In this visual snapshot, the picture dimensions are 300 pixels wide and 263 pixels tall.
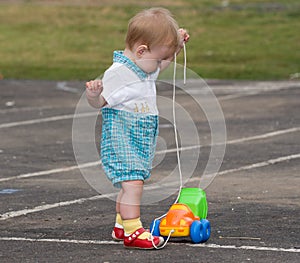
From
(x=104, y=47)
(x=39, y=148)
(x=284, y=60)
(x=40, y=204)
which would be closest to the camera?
(x=40, y=204)

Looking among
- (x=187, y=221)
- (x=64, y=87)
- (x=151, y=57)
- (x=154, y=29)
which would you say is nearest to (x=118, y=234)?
(x=187, y=221)

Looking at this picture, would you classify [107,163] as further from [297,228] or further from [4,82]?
[4,82]

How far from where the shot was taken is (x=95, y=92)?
20.5 feet

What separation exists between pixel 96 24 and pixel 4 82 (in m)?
11.1

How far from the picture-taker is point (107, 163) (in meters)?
6.47

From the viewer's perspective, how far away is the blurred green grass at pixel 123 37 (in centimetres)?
2138

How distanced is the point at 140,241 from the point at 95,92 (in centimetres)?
100

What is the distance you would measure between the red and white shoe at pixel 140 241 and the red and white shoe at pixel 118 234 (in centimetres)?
21

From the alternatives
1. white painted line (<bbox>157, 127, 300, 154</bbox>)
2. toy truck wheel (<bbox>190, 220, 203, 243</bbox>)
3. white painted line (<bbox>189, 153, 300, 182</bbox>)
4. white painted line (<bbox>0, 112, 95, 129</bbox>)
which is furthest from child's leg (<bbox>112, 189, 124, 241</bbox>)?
white painted line (<bbox>0, 112, 95, 129</bbox>)

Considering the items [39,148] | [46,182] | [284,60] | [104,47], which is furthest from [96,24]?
[46,182]

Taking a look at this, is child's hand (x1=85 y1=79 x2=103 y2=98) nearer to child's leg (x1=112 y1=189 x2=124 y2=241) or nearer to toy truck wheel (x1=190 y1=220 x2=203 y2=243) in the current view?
child's leg (x1=112 y1=189 x2=124 y2=241)

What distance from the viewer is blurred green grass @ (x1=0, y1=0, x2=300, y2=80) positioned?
2138 centimetres

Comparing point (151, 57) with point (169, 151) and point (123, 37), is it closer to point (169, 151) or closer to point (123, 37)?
point (169, 151)

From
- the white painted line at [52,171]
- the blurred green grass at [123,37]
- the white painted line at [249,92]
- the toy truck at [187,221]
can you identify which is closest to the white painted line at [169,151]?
the white painted line at [52,171]
